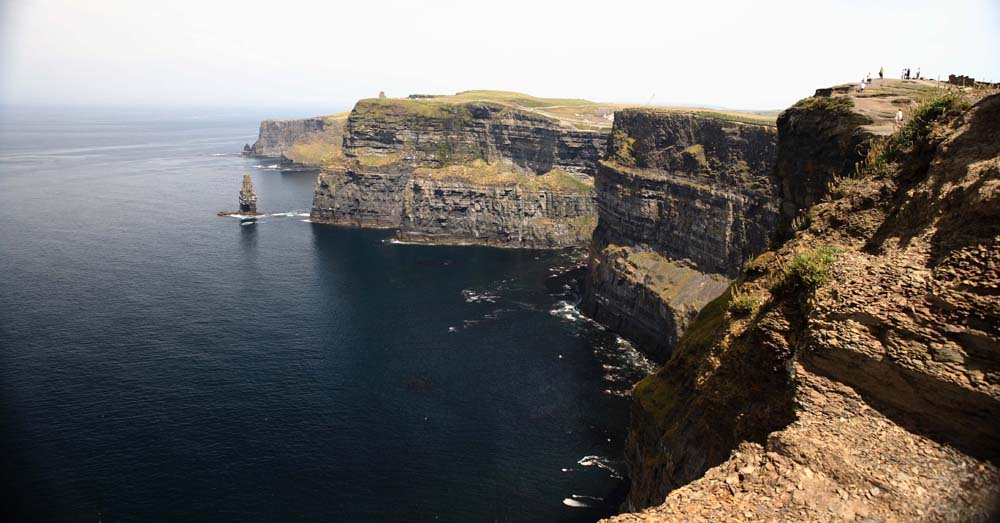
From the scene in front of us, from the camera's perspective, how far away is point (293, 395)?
9350cm

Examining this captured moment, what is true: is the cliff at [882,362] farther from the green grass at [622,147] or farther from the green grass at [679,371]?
the green grass at [622,147]

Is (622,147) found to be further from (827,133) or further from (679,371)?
(679,371)

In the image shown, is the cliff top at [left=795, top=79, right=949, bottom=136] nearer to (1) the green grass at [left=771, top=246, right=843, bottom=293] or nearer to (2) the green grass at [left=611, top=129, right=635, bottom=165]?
(1) the green grass at [left=771, top=246, right=843, bottom=293]

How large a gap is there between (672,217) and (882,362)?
112201 mm

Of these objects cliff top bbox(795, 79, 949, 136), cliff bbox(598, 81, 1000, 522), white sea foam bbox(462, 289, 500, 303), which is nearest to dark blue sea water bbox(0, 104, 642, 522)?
white sea foam bbox(462, 289, 500, 303)

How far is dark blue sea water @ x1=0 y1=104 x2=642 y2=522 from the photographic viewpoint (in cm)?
7012

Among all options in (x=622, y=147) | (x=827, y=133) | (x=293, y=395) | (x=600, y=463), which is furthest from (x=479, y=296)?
(x=827, y=133)

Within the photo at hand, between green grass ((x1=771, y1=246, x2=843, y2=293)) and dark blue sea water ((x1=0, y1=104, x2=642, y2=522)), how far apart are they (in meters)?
48.1

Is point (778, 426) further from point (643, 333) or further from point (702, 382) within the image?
point (643, 333)

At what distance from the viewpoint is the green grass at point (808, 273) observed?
2490cm

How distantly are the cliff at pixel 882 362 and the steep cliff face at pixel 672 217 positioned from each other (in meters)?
80.3

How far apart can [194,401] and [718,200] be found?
302 feet

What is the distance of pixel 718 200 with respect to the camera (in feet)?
388

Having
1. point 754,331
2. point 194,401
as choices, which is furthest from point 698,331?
point 194,401
